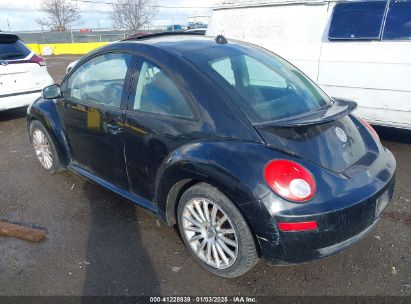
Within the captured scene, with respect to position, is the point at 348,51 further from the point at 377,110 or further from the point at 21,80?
the point at 21,80

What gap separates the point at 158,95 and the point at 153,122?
0.21 meters

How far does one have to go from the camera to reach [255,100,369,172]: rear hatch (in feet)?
7.87

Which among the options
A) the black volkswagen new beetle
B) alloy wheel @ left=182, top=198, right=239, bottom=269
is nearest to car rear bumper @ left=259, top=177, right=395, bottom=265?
the black volkswagen new beetle

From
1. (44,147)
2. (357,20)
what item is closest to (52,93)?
(44,147)

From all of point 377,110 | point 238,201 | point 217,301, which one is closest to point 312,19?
point 377,110

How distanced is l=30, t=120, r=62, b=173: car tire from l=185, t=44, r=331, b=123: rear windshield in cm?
223

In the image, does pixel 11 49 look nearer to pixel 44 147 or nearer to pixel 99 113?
pixel 44 147

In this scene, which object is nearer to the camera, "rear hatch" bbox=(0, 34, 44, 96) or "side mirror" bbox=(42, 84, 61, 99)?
"side mirror" bbox=(42, 84, 61, 99)

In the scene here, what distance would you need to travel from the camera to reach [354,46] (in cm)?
493

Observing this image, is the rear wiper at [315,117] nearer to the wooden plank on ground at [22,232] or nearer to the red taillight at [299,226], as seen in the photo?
the red taillight at [299,226]

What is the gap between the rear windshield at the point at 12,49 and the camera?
6.62 m

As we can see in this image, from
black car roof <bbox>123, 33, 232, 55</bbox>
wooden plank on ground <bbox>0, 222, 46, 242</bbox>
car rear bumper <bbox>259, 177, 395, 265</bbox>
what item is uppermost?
black car roof <bbox>123, 33, 232, 55</bbox>

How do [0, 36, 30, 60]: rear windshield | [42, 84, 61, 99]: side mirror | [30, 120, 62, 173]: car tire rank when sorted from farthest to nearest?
[0, 36, 30, 60]: rear windshield < [30, 120, 62, 173]: car tire < [42, 84, 61, 99]: side mirror

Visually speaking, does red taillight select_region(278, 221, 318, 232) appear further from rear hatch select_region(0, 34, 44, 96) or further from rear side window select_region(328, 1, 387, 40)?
rear hatch select_region(0, 34, 44, 96)
